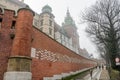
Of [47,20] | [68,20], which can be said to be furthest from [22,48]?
[68,20]

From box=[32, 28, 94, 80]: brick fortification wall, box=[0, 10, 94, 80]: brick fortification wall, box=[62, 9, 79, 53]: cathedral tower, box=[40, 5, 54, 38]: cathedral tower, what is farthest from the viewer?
box=[62, 9, 79, 53]: cathedral tower

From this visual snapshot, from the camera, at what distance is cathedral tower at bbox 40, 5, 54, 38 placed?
45594mm

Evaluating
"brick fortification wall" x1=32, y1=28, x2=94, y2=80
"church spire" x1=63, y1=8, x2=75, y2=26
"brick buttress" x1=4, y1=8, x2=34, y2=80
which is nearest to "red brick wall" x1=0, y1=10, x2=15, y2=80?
"brick buttress" x1=4, y1=8, x2=34, y2=80

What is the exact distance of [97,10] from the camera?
2512cm

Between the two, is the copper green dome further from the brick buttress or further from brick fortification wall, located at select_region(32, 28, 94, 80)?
the brick buttress

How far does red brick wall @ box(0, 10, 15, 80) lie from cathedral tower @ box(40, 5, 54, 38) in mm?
35730

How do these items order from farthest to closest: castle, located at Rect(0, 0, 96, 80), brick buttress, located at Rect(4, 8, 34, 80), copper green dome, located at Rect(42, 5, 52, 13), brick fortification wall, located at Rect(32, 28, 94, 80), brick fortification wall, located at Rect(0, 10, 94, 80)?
1. copper green dome, located at Rect(42, 5, 52, 13)
2. brick fortification wall, located at Rect(32, 28, 94, 80)
3. brick fortification wall, located at Rect(0, 10, 94, 80)
4. castle, located at Rect(0, 0, 96, 80)
5. brick buttress, located at Rect(4, 8, 34, 80)

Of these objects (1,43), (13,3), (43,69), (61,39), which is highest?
(13,3)

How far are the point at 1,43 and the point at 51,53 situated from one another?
4861 millimetres

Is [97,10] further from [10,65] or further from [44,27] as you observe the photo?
[44,27]

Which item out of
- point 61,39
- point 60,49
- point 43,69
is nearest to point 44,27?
point 61,39

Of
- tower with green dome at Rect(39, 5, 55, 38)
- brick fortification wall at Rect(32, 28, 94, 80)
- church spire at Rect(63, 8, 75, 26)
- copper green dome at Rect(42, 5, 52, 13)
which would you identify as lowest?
brick fortification wall at Rect(32, 28, 94, 80)

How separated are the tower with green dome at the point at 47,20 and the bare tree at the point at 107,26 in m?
21.2

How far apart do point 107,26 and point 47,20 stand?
81.8ft
